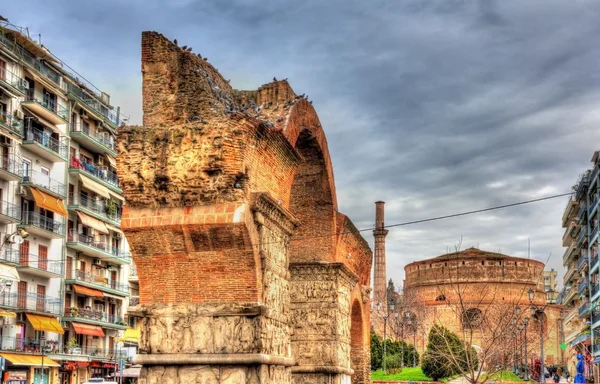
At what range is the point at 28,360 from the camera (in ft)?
88.4

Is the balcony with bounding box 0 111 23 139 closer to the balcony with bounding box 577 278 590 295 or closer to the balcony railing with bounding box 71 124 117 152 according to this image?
the balcony railing with bounding box 71 124 117 152

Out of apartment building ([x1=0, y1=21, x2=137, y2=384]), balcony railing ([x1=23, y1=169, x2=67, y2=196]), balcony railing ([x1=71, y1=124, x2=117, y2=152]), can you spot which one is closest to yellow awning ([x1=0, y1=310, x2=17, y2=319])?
apartment building ([x1=0, y1=21, x2=137, y2=384])

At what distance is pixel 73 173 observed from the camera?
31812 millimetres

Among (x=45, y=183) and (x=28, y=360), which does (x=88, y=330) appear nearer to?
(x=28, y=360)

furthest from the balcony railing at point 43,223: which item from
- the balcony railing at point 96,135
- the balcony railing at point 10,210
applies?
the balcony railing at point 96,135

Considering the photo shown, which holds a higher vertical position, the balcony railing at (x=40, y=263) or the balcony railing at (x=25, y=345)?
the balcony railing at (x=40, y=263)

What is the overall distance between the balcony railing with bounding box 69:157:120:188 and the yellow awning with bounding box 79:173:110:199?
40 cm

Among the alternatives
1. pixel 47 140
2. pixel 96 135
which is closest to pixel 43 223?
pixel 47 140

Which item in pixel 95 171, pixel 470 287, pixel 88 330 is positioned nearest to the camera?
pixel 88 330

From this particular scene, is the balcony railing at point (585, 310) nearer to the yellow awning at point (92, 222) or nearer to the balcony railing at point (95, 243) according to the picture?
the balcony railing at point (95, 243)

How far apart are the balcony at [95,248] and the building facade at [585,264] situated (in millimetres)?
22696

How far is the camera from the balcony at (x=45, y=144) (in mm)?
28500

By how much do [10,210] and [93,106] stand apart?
8.91 meters

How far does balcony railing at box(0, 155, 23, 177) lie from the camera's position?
27.0 m
